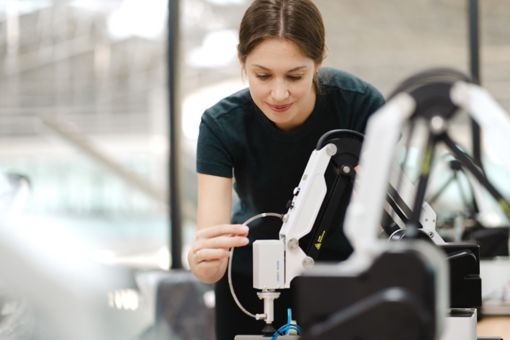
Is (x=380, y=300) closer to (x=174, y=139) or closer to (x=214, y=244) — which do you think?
(x=214, y=244)

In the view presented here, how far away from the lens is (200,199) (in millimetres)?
1672

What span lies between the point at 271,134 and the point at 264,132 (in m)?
0.02

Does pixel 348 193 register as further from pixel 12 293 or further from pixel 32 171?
pixel 32 171

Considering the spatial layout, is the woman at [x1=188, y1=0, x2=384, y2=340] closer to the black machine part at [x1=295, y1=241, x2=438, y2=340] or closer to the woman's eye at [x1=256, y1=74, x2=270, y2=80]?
the woman's eye at [x1=256, y1=74, x2=270, y2=80]

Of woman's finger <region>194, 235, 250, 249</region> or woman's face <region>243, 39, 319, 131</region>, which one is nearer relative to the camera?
woman's finger <region>194, 235, 250, 249</region>

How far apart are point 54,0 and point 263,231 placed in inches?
133

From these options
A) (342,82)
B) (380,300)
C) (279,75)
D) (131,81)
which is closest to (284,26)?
(279,75)

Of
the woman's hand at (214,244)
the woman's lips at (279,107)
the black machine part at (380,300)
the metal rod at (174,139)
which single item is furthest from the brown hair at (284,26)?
the metal rod at (174,139)

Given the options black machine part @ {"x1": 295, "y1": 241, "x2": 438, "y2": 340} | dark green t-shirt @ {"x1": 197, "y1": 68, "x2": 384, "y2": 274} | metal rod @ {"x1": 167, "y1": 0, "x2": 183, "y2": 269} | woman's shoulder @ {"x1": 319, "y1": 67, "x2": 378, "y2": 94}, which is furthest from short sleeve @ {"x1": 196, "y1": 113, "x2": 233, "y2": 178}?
metal rod @ {"x1": 167, "y1": 0, "x2": 183, "y2": 269}

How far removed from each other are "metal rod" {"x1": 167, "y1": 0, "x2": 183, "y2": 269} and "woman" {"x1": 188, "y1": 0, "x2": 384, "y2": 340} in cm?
244

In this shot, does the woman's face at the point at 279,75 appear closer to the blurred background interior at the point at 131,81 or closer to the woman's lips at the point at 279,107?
the woman's lips at the point at 279,107

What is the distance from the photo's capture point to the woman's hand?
142cm

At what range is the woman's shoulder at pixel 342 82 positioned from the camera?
5.82ft

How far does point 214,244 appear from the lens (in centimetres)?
144
